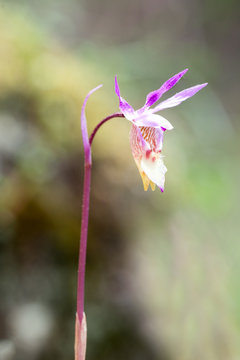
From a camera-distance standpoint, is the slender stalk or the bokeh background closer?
the slender stalk

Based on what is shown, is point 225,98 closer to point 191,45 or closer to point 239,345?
point 191,45

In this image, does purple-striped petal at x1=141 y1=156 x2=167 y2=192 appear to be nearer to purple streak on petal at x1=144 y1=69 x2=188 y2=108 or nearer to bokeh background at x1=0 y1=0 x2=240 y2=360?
purple streak on petal at x1=144 y1=69 x2=188 y2=108

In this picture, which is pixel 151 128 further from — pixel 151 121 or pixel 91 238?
pixel 91 238

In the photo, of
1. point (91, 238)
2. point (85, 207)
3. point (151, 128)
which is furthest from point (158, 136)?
point (91, 238)

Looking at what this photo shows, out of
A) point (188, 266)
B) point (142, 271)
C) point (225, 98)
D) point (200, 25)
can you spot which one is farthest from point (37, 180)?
point (200, 25)

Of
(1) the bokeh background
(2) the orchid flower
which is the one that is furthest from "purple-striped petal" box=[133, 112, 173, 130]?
(1) the bokeh background

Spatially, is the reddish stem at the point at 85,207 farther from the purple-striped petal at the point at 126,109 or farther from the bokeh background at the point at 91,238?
the bokeh background at the point at 91,238

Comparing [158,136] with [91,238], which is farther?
[91,238]

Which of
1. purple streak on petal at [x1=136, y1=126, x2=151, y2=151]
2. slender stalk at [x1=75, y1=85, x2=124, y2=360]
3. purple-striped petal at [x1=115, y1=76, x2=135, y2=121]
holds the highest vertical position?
purple-striped petal at [x1=115, y1=76, x2=135, y2=121]

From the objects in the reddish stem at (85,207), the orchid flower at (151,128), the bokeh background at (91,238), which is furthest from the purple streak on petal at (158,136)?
the bokeh background at (91,238)

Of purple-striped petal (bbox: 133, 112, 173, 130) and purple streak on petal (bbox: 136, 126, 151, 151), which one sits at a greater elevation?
purple-striped petal (bbox: 133, 112, 173, 130)
